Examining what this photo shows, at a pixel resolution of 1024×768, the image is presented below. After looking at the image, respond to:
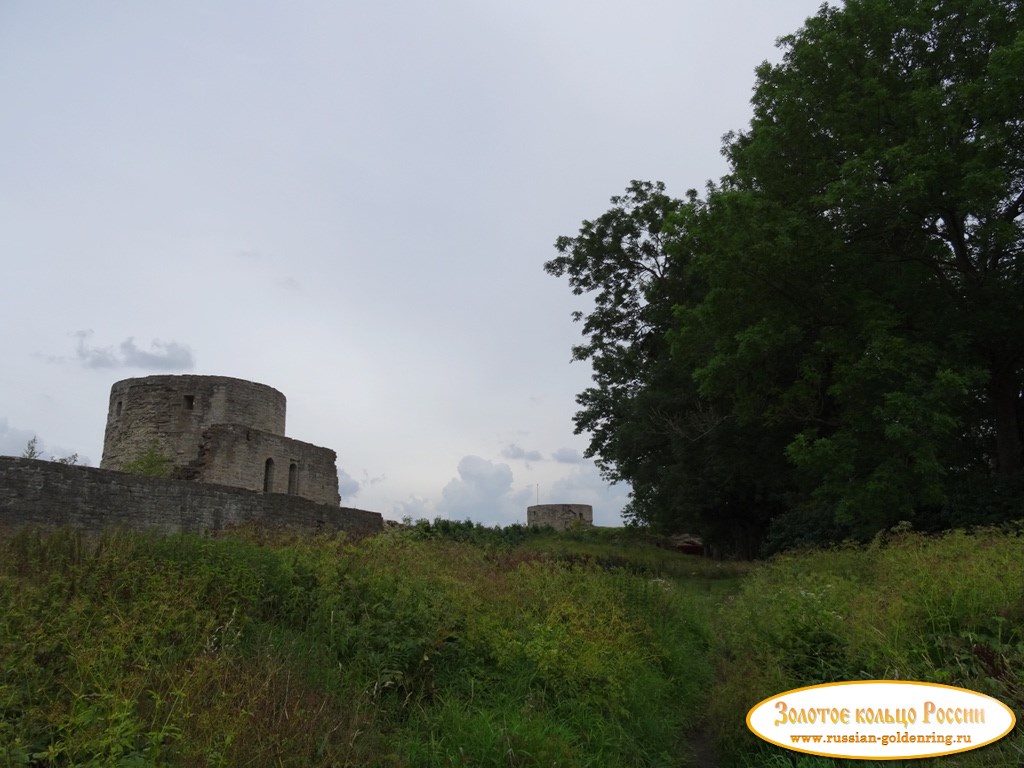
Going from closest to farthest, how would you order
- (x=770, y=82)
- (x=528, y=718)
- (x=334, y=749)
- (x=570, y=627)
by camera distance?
1. (x=334, y=749)
2. (x=528, y=718)
3. (x=570, y=627)
4. (x=770, y=82)

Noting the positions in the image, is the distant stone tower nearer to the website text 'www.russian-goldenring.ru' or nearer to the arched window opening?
the arched window opening

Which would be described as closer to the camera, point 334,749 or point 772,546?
point 334,749

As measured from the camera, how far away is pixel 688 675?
7906 mm

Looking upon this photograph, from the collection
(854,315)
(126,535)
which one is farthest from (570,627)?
(854,315)

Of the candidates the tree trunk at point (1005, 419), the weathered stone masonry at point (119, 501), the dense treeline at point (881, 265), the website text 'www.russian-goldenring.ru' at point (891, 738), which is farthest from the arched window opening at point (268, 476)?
the website text 'www.russian-goldenring.ru' at point (891, 738)

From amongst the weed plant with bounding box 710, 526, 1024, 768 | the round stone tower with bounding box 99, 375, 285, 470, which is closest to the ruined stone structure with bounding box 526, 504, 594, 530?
the round stone tower with bounding box 99, 375, 285, 470

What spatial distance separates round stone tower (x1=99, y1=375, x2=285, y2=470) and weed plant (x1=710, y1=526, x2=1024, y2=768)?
58.4ft

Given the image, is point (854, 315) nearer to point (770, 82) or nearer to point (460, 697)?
point (770, 82)

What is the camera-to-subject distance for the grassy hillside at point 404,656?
4.34 m

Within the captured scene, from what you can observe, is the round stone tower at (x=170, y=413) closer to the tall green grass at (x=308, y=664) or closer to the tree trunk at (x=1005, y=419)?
the tall green grass at (x=308, y=664)

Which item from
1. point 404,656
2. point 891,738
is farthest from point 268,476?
point 891,738

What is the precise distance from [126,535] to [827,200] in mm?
13499

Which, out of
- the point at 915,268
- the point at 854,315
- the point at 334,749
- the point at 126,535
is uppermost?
the point at 915,268

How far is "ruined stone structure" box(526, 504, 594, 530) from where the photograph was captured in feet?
133
